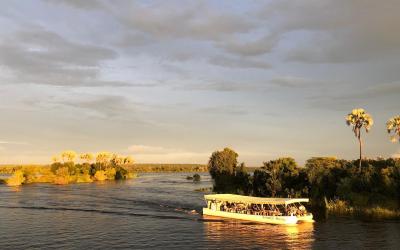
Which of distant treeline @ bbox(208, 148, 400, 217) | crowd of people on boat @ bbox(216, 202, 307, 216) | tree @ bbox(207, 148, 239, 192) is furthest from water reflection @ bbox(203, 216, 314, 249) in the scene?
tree @ bbox(207, 148, 239, 192)

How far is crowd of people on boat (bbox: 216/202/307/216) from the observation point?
7299cm

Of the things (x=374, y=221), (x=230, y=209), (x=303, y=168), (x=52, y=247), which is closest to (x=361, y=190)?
(x=374, y=221)

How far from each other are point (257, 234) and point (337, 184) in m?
27.6

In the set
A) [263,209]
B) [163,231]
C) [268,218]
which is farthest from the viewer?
[263,209]

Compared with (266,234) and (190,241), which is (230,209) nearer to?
(266,234)

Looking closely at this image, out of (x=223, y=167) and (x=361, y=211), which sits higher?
(x=223, y=167)

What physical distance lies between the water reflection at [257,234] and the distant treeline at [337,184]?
1459cm

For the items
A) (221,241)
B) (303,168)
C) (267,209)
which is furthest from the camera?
(303,168)

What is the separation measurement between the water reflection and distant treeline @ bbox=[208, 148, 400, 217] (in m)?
14.6

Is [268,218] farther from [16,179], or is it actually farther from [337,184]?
[16,179]

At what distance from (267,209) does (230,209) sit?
6.77m

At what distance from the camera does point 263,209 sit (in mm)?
75375

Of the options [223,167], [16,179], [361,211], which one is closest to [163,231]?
[361,211]

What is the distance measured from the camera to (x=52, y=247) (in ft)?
180
